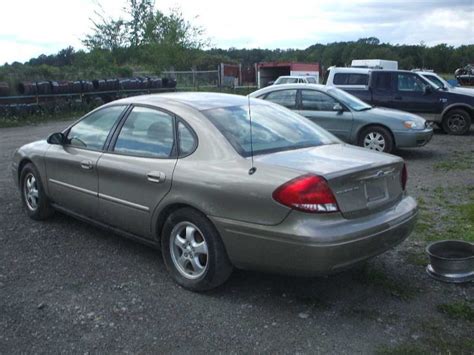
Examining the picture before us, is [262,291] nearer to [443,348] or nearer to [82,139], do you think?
[443,348]

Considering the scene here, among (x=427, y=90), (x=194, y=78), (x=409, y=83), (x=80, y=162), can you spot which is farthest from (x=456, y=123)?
(x=194, y=78)

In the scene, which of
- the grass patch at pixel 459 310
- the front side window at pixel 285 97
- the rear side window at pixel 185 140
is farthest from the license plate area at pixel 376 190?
the front side window at pixel 285 97

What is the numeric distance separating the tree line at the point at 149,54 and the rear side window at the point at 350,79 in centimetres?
1285

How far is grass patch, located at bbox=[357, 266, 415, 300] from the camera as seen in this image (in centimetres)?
408

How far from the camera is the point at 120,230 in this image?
15.7 ft

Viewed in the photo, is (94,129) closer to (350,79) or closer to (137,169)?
(137,169)

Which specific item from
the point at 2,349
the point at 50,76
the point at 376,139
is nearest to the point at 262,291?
the point at 2,349

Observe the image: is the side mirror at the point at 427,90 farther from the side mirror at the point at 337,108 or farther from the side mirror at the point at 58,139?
the side mirror at the point at 58,139

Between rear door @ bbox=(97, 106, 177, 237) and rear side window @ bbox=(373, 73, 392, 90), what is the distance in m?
11.0

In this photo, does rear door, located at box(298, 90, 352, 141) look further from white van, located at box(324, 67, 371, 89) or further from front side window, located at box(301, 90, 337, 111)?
white van, located at box(324, 67, 371, 89)

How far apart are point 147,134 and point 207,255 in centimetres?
128

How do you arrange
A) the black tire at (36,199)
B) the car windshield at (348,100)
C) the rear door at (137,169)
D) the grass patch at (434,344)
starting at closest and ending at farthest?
the grass patch at (434,344)
the rear door at (137,169)
the black tire at (36,199)
the car windshield at (348,100)

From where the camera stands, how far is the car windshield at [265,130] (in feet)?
Result: 13.6

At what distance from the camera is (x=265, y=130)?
4.43 m
